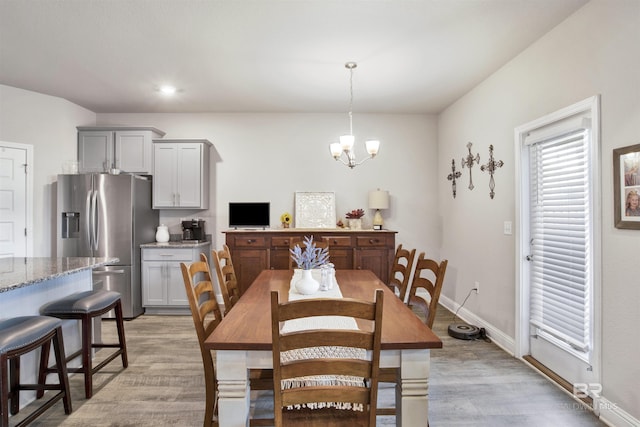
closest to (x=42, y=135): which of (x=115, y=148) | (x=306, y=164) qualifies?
(x=115, y=148)

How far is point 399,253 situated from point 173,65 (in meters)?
2.90

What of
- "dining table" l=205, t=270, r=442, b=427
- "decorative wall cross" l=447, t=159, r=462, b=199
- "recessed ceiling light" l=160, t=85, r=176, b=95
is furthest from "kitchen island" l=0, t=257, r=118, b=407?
"decorative wall cross" l=447, t=159, r=462, b=199

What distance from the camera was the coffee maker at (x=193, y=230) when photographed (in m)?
4.61

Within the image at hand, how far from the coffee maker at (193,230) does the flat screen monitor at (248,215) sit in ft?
1.36

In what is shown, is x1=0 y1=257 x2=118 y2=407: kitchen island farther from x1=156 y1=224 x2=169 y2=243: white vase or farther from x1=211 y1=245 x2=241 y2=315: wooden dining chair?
x1=156 y1=224 x2=169 y2=243: white vase

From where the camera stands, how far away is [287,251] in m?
4.29

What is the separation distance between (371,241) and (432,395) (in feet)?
7.04

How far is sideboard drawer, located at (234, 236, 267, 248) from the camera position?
428 cm

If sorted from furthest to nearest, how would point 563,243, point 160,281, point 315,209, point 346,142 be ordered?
1. point 315,209
2. point 160,281
3. point 346,142
4. point 563,243

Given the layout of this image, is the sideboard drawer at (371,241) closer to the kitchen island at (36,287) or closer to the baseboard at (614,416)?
the baseboard at (614,416)

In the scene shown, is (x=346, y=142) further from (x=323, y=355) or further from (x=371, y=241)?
(x=323, y=355)

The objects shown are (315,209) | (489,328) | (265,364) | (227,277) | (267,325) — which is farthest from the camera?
(315,209)

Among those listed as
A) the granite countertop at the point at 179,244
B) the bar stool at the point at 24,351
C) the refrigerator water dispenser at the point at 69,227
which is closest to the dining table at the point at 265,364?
the bar stool at the point at 24,351

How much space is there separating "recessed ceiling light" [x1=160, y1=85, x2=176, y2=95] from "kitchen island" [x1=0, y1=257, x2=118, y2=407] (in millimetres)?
2135
